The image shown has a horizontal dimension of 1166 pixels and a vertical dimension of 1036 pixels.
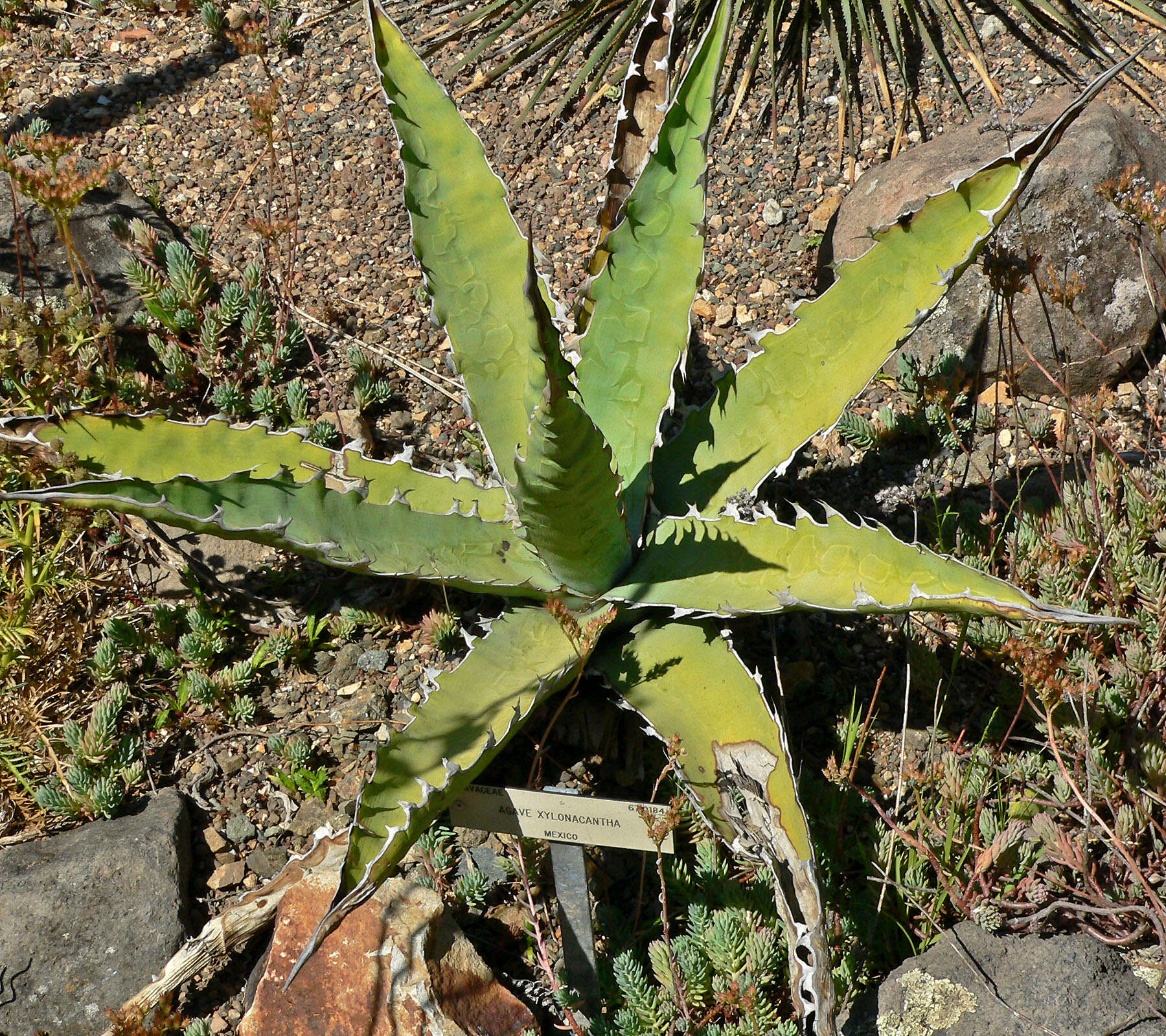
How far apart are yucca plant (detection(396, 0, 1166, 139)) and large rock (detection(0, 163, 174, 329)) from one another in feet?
4.33

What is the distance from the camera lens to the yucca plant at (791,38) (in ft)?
10.8

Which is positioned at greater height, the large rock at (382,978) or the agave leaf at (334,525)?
the agave leaf at (334,525)

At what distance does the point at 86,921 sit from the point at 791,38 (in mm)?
3308

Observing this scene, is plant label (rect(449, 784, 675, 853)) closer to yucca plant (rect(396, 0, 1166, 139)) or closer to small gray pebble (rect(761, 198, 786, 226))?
small gray pebble (rect(761, 198, 786, 226))

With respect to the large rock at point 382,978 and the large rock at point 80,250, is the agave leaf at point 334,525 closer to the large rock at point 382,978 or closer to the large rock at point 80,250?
the large rock at point 382,978

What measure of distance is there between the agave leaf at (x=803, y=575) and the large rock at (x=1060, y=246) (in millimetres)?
1123

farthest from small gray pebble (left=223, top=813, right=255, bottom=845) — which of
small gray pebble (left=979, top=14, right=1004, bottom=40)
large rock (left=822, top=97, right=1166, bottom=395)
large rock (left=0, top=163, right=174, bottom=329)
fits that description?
small gray pebble (left=979, top=14, right=1004, bottom=40)

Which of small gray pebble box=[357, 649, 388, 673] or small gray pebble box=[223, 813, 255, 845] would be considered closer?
small gray pebble box=[223, 813, 255, 845]

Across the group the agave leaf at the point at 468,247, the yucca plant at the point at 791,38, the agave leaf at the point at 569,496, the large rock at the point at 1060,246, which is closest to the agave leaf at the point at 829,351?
A: the agave leaf at the point at 569,496

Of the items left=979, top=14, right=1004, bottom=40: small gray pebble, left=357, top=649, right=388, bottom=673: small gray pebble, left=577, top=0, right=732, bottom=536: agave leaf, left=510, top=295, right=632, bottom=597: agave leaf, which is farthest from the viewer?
left=979, top=14, right=1004, bottom=40: small gray pebble

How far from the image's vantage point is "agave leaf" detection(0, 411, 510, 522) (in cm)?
195

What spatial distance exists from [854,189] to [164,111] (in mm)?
2515

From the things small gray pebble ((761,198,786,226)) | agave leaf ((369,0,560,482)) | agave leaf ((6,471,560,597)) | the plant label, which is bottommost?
the plant label

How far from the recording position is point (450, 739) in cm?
182
